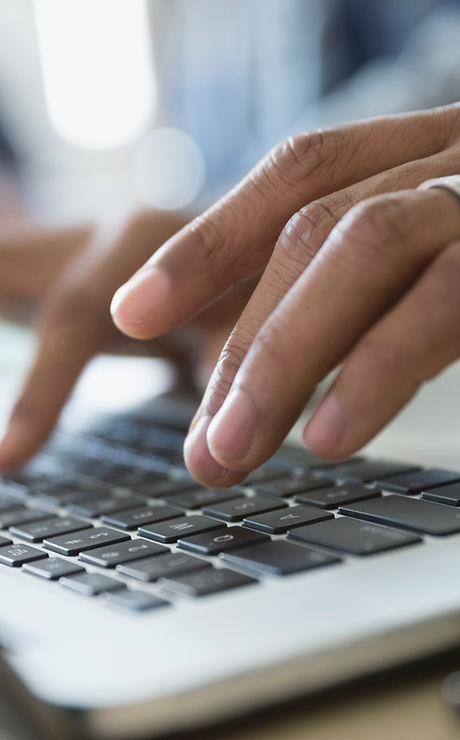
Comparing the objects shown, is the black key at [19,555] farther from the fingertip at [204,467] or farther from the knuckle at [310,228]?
the knuckle at [310,228]

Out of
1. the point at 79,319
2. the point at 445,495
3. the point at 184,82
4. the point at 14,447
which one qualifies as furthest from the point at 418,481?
the point at 184,82

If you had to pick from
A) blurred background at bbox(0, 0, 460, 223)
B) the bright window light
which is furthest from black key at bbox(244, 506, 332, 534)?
the bright window light

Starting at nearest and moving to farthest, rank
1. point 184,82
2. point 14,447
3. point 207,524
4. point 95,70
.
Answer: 1. point 207,524
2. point 14,447
3. point 184,82
4. point 95,70

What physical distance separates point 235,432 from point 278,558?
65 mm

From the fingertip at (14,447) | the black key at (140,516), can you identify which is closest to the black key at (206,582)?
the black key at (140,516)

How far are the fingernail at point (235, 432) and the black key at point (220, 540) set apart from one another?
0.11 feet

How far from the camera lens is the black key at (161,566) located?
30 cm

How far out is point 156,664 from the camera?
0.75 ft

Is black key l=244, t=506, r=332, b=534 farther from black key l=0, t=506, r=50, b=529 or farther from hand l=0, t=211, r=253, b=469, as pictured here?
hand l=0, t=211, r=253, b=469

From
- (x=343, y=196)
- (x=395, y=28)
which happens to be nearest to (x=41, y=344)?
(x=343, y=196)

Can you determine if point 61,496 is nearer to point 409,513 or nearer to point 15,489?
point 15,489

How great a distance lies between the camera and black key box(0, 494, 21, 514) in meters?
0.49

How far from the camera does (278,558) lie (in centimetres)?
30

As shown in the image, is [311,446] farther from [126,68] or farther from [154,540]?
[126,68]
